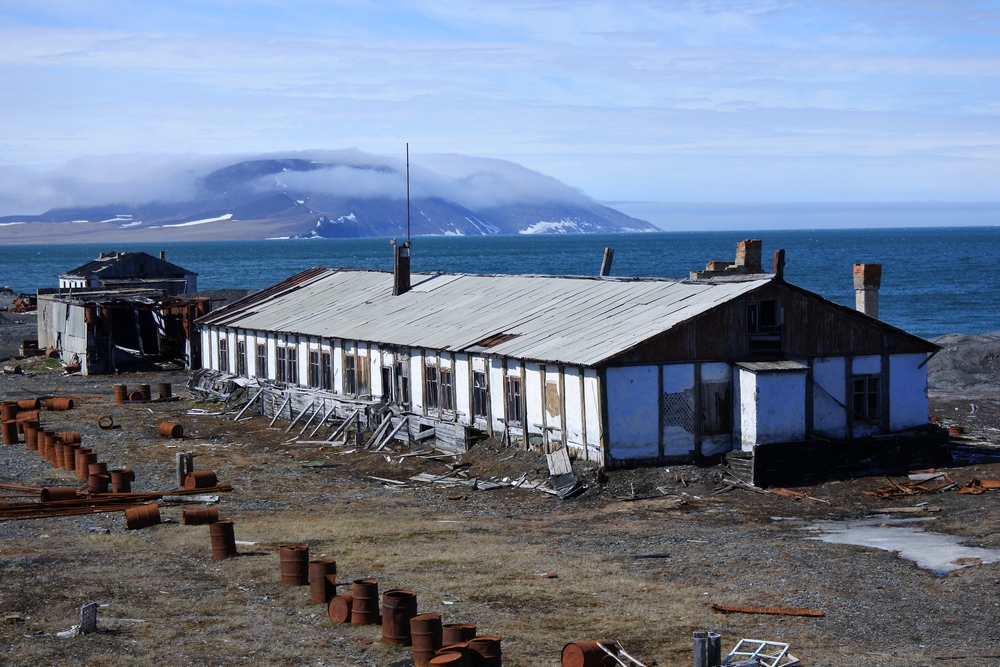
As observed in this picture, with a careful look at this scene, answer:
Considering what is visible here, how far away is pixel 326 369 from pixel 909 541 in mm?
23506

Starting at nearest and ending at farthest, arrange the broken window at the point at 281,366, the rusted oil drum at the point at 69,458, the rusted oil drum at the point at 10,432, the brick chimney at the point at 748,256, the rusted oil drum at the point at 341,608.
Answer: the rusted oil drum at the point at 341,608 < the rusted oil drum at the point at 69,458 < the brick chimney at the point at 748,256 < the rusted oil drum at the point at 10,432 < the broken window at the point at 281,366

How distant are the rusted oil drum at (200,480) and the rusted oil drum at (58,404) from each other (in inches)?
713

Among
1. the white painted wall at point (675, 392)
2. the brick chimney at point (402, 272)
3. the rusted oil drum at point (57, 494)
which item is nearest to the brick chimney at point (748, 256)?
the white painted wall at point (675, 392)

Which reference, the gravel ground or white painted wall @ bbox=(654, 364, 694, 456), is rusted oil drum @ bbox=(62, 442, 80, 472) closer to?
the gravel ground

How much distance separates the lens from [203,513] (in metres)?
24.2

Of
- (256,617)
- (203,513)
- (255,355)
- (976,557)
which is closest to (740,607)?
(976,557)

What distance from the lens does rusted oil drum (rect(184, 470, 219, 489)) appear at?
28.5 metres

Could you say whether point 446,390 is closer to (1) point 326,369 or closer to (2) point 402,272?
(1) point 326,369

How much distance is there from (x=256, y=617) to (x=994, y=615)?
10.5m

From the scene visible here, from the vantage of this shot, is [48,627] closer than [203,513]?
Yes

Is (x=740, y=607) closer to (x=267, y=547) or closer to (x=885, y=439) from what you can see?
(x=267, y=547)

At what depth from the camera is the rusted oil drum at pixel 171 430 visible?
126 ft

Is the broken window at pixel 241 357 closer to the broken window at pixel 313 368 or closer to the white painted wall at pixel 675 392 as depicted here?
the broken window at pixel 313 368

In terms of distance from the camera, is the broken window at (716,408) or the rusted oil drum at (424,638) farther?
the broken window at (716,408)
